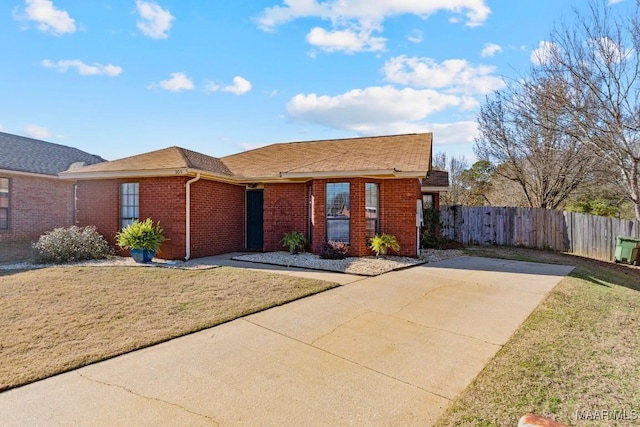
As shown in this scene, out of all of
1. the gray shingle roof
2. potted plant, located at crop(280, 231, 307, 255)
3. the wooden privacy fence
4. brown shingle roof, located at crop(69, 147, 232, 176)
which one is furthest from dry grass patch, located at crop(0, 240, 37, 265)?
the wooden privacy fence

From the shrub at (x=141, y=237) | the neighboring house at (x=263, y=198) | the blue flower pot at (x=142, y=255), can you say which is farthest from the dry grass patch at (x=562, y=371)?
the blue flower pot at (x=142, y=255)

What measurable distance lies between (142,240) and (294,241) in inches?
172

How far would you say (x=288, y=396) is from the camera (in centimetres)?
323

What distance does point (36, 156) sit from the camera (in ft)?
48.5

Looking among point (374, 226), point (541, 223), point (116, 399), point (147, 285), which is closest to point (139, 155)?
point (147, 285)

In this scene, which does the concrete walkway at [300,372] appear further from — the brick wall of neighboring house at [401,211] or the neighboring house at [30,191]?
the neighboring house at [30,191]

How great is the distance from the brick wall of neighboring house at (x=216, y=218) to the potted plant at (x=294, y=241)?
6.69ft

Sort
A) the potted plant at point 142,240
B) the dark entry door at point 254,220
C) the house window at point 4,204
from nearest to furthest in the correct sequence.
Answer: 1. the potted plant at point 142,240
2. the house window at point 4,204
3. the dark entry door at point 254,220

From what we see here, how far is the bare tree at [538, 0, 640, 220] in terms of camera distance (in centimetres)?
1109

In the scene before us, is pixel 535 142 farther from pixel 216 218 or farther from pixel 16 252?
pixel 16 252

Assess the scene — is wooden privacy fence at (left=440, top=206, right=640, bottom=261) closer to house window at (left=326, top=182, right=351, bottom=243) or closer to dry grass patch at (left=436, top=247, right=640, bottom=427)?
house window at (left=326, top=182, right=351, bottom=243)

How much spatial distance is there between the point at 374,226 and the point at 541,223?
28.3 feet

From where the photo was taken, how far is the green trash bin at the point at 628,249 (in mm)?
12336

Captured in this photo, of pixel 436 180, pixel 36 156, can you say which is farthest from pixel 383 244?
pixel 36 156
